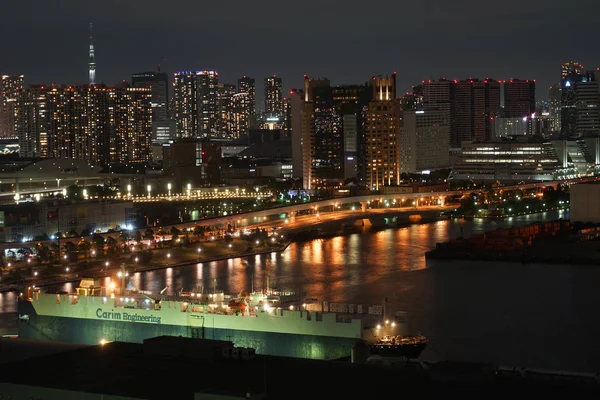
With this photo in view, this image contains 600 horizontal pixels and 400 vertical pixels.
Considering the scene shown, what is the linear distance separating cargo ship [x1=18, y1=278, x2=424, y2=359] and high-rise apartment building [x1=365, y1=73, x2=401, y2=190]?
68.3ft

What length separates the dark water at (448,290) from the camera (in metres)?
7.92

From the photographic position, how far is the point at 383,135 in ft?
92.9

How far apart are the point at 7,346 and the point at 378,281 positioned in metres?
6.82

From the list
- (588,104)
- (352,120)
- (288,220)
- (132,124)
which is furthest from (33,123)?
(588,104)

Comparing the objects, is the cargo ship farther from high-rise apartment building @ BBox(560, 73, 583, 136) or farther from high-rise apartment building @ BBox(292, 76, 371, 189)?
high-rise apartment building @ BBox(560, 73, 583, 136)

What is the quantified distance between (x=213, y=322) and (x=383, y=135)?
869 inches

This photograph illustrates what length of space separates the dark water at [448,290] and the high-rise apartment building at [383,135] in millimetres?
11019

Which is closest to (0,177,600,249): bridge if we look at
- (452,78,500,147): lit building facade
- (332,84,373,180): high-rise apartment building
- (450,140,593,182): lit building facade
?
(450,140,593,182): lit building facade

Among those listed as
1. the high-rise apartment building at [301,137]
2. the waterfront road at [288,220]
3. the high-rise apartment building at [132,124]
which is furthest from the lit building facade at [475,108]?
the waterfront road at [288,220]

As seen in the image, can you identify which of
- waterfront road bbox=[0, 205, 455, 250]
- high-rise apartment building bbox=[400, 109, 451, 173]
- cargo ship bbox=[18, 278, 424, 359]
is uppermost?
high-rise apartment building bbox=[400, 109, 451, 173]

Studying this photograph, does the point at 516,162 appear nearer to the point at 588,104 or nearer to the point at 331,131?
the point at 331,131

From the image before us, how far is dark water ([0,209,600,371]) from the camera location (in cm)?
792

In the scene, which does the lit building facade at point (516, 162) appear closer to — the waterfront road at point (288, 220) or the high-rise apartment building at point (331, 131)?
the high-rise apartment building at point (331, 131)

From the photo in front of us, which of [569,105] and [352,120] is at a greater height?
[569,105]
